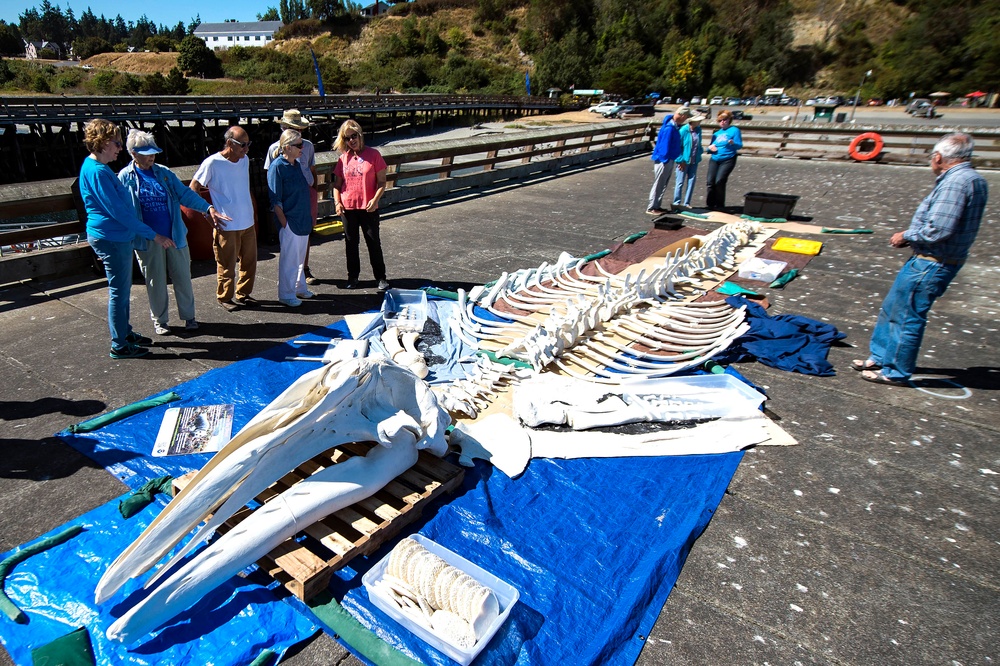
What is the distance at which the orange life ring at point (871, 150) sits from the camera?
19750mm

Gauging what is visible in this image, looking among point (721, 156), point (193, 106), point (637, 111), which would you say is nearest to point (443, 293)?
point (721, 156)

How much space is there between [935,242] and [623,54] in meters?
85.2

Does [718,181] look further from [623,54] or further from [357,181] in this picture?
[623,54]

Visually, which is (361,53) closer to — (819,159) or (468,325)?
(819,159)

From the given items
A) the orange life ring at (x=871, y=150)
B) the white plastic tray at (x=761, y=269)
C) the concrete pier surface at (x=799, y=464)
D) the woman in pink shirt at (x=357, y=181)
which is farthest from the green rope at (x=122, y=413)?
the orange life ring at (x=871, y=150)

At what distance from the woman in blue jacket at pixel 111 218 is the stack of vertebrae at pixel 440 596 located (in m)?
3.96

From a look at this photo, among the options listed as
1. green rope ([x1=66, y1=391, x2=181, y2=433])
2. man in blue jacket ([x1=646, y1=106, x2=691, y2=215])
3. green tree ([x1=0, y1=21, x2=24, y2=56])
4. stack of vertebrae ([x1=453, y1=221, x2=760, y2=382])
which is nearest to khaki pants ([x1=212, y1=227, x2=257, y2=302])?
green rope ([x1=66, y1=391, x2=181, y2=433])

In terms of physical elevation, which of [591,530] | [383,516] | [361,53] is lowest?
[591,530]

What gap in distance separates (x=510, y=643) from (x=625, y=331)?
12.4 ft

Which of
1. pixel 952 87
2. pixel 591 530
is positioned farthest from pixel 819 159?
pixel 952 87

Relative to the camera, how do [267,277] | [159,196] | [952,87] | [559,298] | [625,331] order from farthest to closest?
[952,87] < [267,277] < [559,298] < [625,331] < [159,196]

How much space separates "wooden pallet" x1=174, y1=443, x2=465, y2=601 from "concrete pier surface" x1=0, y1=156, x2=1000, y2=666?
360 millimetres

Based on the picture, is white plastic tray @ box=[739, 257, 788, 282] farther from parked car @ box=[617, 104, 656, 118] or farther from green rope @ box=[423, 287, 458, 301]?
parked car @ box=[617, 104, 656, 118]

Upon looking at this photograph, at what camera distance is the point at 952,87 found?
61.6 meters
